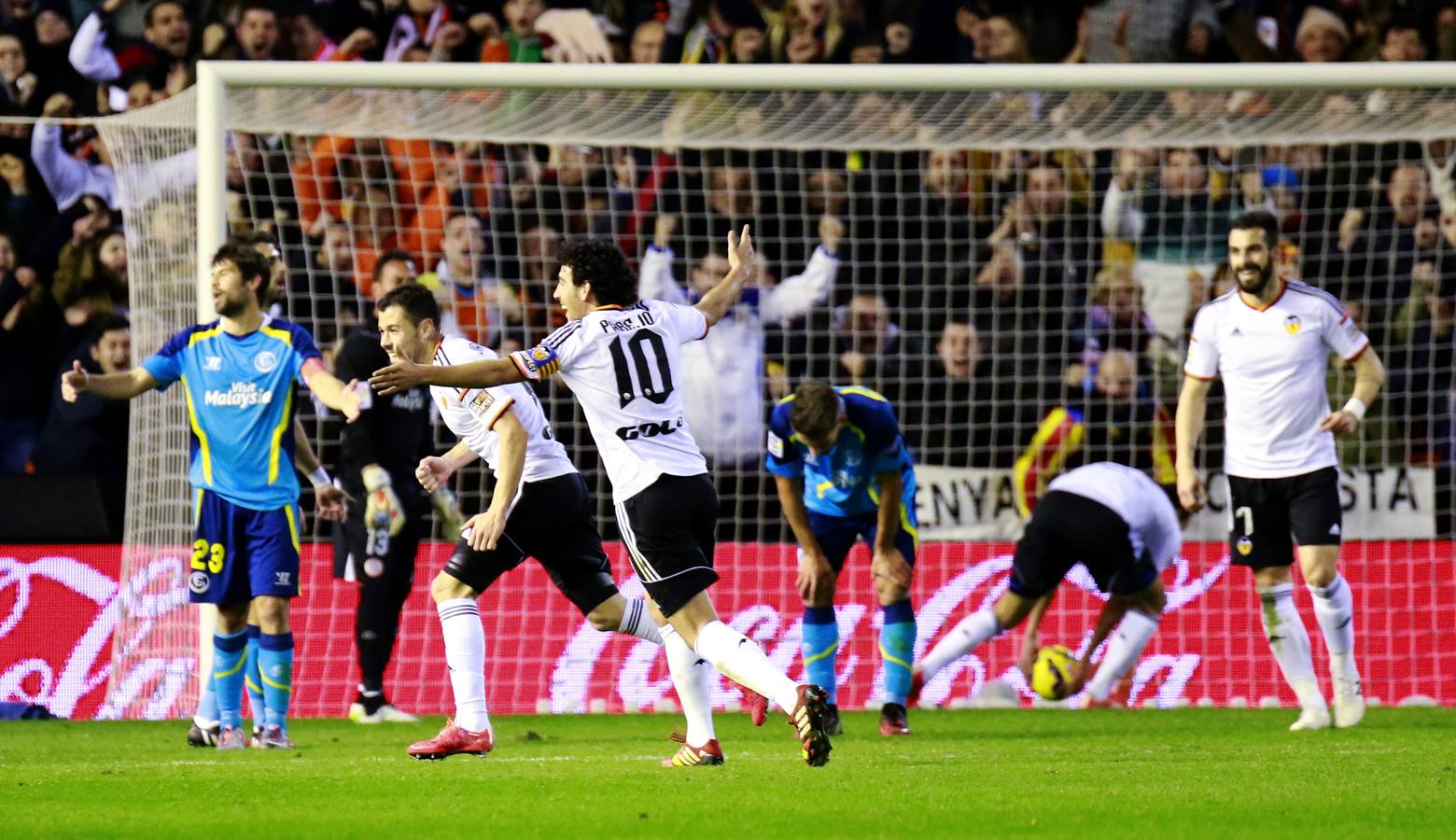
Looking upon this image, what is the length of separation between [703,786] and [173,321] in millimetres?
5889

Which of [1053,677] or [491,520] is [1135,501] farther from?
[491,520]

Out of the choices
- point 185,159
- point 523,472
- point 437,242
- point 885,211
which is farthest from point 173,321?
point 885,211

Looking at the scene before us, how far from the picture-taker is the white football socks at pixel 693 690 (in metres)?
7.14

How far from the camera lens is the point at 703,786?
6.35 meters

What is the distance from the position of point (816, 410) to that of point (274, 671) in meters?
2.69

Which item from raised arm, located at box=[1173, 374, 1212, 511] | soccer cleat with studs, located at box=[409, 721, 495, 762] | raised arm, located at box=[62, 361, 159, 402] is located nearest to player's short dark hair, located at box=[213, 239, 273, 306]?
raised arm, located at box=[62, 361, 159, 402]

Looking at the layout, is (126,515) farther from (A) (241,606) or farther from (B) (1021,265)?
(B) (1021,265)

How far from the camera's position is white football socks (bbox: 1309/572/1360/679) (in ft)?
30.4

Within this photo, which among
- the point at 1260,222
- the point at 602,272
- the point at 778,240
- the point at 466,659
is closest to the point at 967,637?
the point at 1260,222

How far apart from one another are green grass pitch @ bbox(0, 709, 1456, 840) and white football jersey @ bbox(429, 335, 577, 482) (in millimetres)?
1212

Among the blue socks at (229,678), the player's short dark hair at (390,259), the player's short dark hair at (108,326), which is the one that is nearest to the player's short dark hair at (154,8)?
the player's short dark hair at (108,326)

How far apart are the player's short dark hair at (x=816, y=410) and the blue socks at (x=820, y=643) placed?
1044 mm

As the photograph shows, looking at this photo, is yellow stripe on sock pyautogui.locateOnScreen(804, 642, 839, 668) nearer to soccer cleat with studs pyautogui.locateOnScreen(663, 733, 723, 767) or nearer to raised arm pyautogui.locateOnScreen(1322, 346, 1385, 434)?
soccer cleat with studs pyautogui.locateOnScreen(663, 733, 723, 767)

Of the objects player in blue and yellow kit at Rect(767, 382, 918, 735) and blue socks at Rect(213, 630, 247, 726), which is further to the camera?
player in blue and yellow kit at Rect(767, 382, 918, 735)
